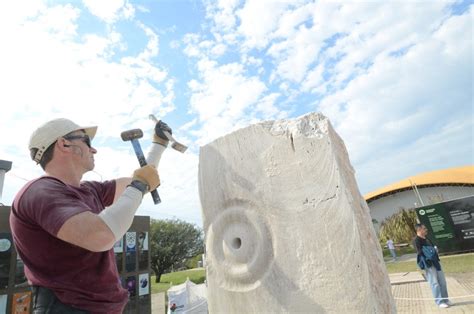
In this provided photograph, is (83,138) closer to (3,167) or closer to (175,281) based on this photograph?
(3,167)

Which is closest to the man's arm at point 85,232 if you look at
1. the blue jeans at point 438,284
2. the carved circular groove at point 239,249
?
the carved circular groove at point 239,249

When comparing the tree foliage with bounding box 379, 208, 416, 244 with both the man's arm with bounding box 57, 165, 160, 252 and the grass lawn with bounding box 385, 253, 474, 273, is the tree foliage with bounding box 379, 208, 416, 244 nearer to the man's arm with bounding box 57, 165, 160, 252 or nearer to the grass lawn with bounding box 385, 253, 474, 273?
the grass lawn with bounding box 385, 253, 474, 273

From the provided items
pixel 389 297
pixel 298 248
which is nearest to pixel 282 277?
pixel 298 248

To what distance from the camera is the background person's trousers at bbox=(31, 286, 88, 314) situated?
4.39ft

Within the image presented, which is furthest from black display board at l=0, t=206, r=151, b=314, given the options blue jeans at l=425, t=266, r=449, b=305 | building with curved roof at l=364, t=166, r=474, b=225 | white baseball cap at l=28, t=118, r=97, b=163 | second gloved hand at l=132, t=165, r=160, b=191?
building with curved roof at l=364, t=166, r=474, b=225

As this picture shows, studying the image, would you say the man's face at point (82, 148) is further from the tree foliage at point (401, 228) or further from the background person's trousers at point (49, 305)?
the tree foliage at point (401, 228)

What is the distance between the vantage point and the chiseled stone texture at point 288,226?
1.48 meters

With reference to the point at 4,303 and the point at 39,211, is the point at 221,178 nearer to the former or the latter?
the point at 39,211

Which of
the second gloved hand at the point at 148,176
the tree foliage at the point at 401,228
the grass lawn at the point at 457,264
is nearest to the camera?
the second gloved hand at the point at 148,176

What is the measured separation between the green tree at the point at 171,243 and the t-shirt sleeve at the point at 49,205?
21.3 meters

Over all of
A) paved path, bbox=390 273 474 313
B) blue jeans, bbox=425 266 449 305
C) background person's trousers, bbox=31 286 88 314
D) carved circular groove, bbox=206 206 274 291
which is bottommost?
A: paved path, bbox=390 273 474 313

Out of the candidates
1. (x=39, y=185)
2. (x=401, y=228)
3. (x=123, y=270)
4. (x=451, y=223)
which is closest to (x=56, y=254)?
(x=39, y=185)

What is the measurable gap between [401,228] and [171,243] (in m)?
15.2

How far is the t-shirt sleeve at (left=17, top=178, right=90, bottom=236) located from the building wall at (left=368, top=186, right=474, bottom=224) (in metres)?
21.8
